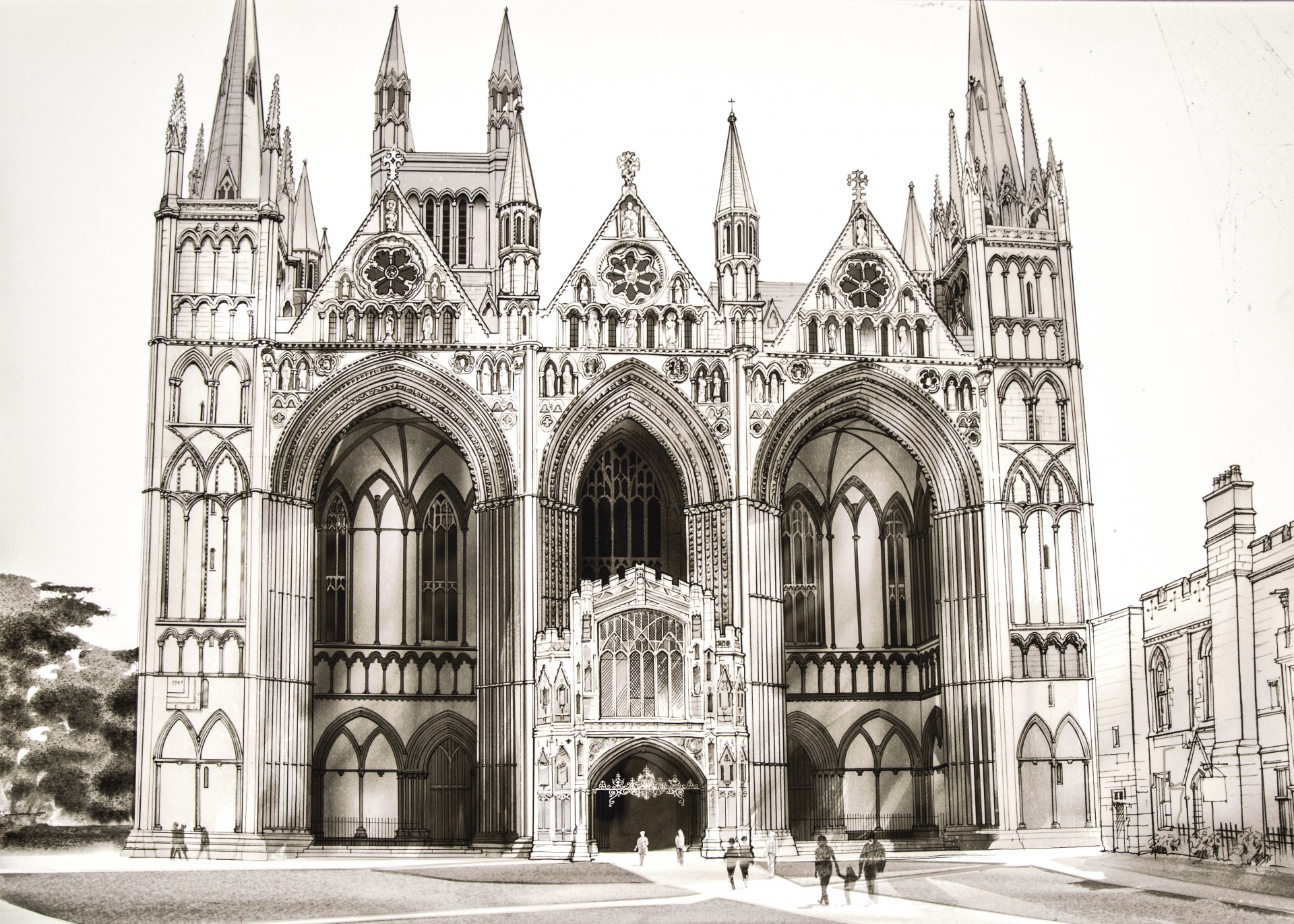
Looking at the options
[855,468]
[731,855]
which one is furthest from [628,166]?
[731,855]

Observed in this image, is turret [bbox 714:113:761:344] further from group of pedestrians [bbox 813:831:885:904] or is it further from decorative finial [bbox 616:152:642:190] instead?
group of pedestrians [bbox 813:831:885:904]

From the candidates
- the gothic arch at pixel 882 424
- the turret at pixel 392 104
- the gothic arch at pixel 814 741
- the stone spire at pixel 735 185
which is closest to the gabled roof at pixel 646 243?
the stone spire at pixel 735 185

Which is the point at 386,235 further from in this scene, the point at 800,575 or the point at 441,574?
the point at 800,575

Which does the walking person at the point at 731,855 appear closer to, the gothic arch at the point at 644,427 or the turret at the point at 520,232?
the gothic arch at the point at 644,427

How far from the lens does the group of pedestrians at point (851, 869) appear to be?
2188cm

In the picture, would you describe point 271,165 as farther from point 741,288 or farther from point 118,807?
point 118,807

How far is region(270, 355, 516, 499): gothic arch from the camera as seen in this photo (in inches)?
1111

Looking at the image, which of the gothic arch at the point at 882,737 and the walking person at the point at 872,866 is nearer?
the walking person at the point at 872,866

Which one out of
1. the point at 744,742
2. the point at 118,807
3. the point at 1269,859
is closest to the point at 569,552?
the point at 744,742

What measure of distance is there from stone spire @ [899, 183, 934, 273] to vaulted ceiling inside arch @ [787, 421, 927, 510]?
183 inches

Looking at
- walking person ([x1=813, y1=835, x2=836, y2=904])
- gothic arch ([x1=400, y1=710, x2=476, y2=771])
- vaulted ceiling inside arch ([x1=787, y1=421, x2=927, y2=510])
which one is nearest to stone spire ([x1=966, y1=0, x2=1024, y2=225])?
vaulted ceiling inside arch ([x1=787, y1=421, x2=927, y2=510])

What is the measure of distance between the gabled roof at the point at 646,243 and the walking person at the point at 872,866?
32.5ft

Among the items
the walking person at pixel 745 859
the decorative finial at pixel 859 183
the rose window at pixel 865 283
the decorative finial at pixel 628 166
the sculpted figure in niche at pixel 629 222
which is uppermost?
the decorative finial at pixel 628 166

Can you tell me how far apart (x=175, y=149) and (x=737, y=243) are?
9.18 meters
